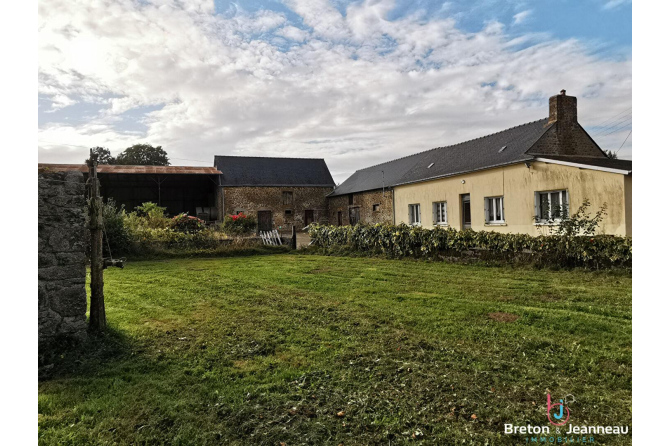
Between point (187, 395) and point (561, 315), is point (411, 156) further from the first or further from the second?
point (187, 395)

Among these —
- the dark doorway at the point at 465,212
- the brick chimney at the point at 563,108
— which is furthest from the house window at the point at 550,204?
the dark doorway at the point at 465,212

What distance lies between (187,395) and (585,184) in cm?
1159

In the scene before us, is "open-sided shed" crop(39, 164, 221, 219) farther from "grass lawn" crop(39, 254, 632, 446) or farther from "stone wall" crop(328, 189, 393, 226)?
"grass lawn" crop(39, 254, 632, 446)

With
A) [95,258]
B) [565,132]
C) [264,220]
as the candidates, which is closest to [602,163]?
[565,132]

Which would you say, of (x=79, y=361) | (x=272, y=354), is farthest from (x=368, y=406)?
(x=79, y=361)

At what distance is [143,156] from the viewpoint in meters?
42.9

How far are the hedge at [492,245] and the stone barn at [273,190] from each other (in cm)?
1485

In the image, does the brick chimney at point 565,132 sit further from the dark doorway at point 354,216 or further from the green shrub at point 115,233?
the green shrub at point 115,233

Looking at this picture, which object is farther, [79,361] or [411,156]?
[411,156]

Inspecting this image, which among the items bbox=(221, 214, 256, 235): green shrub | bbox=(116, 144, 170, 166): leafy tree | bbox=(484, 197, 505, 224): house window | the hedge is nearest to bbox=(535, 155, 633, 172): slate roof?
bbox=(484, 197, 505, 224): house window

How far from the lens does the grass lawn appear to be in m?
2.61

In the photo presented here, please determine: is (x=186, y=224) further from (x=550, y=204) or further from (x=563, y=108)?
(x=563, y=108)

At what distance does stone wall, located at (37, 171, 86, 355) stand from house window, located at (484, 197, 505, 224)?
13.2 meters

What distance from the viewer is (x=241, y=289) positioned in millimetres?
7332
